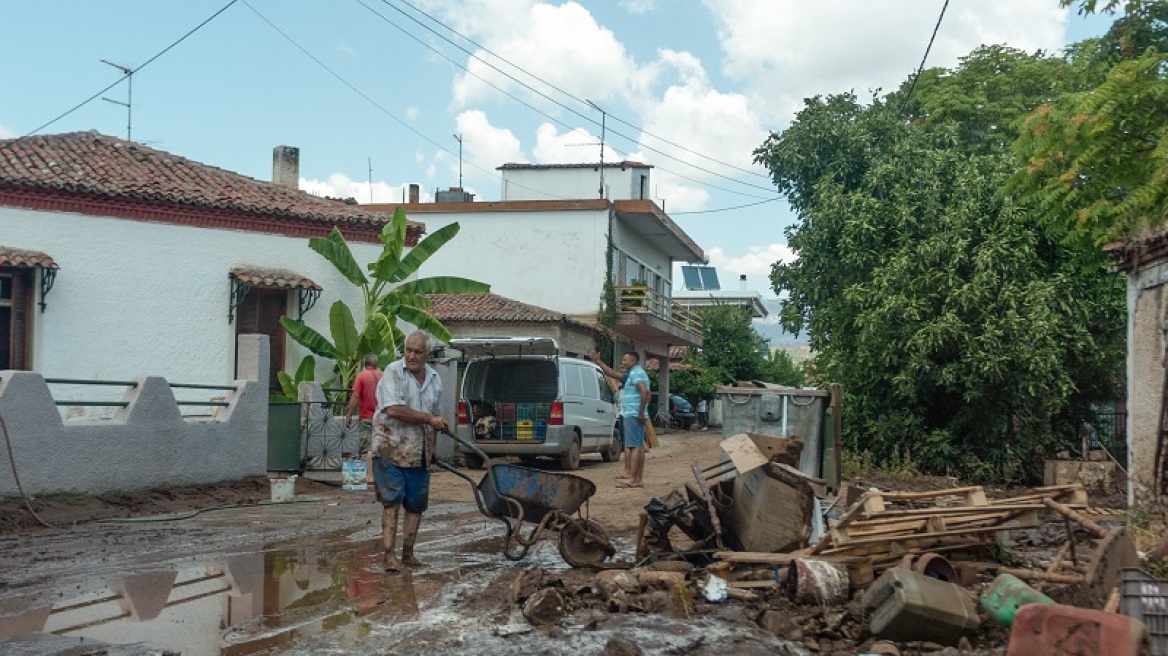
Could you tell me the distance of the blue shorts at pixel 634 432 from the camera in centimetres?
1526

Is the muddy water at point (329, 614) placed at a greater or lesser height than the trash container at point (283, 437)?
lesser

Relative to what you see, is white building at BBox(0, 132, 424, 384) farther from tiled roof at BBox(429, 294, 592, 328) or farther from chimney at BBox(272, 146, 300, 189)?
tiled roof at BBox(429, 294, 592, 328)

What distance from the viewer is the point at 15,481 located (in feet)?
39.7

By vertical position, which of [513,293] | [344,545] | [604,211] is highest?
[604,211]

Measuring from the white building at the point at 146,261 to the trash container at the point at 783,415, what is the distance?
416 inches

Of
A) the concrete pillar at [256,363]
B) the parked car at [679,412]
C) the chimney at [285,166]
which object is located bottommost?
the parked car at [679,412]

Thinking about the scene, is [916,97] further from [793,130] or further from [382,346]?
[382,346]

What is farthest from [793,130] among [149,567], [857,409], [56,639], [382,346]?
[56,639]

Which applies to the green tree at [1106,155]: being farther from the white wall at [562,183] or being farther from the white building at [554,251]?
the white wall at [562,183]

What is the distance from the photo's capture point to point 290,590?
812cm

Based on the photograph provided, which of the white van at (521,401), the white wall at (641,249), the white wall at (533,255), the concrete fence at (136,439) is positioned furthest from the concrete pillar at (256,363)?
the white wall at (641,249)

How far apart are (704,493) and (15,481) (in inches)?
298

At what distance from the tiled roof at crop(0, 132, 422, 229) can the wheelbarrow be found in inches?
530

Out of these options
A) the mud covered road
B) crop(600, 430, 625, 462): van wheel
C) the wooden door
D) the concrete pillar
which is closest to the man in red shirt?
the concrete pillar
